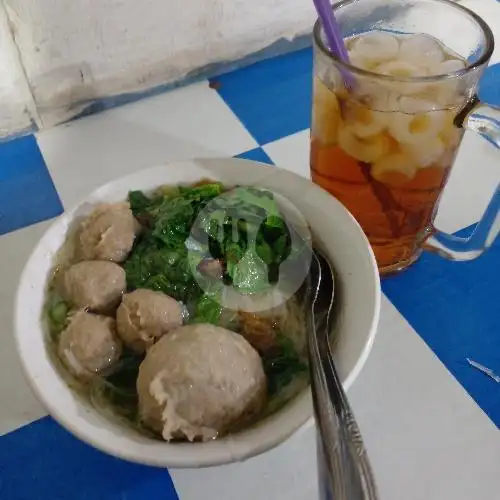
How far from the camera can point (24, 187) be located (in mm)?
753

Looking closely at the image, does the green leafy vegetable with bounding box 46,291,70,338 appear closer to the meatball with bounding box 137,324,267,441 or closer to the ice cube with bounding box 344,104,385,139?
the meatball with bounding box 137,324,267,441

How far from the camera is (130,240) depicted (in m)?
0.55

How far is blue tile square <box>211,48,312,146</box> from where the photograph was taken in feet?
2.69

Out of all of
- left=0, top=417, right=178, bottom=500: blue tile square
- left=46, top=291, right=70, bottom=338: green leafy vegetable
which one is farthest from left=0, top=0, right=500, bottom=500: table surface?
left=46, top=291, right=70, bottom=338: green leafy vegetable

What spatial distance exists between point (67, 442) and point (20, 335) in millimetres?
127

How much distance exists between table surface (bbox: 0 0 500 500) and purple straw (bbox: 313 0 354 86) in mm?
238

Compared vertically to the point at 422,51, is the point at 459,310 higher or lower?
lower

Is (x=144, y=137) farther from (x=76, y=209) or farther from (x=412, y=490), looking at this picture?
→ (x=412, y=490)

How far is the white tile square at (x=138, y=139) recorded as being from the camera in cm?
77

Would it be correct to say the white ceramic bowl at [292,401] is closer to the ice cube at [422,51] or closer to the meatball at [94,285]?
the meatball at [94,285]

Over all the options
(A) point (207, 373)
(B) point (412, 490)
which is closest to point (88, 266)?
(A) point (207, 373)

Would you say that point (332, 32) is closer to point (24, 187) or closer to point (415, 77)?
point (415, 77)

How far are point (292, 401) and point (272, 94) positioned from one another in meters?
0.54

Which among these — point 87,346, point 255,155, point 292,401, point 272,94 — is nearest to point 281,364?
point 292,401
